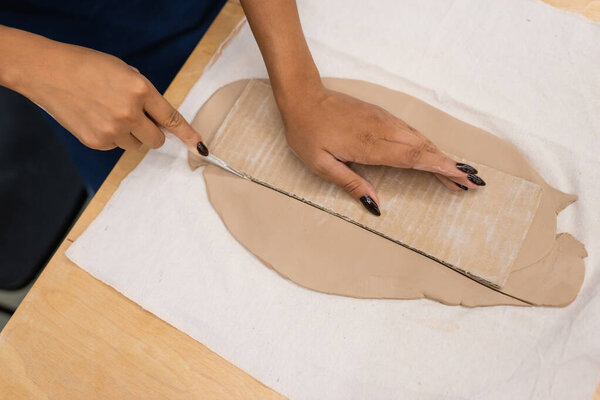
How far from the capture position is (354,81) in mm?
830

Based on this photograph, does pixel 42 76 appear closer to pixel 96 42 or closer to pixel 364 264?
pixel 96 42

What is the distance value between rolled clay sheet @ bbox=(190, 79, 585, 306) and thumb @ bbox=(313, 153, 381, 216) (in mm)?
55

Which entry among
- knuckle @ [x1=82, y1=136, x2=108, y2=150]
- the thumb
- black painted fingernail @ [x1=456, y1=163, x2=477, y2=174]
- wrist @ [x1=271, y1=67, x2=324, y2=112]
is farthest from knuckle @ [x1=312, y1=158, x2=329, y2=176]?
knuckle @ [x1=82, y1=136, x2=108, y2=150]

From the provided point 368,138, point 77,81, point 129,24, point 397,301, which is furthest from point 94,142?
point 397,301

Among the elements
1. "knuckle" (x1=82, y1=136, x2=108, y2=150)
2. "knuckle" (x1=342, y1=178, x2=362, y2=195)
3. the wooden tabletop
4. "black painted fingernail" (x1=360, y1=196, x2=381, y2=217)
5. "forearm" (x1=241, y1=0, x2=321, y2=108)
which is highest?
"forearm" (x1=241, y1=0, x2=321, y2=108)

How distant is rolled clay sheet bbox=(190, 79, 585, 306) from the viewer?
680 mm

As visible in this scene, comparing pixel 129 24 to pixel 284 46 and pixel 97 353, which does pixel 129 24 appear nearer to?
pixel 284 46

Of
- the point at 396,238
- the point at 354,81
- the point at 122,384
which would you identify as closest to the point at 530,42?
the point at 354,81

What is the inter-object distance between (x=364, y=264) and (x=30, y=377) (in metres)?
0.57

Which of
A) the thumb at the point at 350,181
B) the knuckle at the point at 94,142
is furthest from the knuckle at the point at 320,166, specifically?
the knuckle at the point at 94,142

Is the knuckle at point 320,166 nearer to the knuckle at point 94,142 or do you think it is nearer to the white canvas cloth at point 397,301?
the white canvas cloth at point 397,301

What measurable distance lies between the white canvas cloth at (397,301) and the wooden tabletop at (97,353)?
2 cm

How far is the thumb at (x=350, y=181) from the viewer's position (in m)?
0.70

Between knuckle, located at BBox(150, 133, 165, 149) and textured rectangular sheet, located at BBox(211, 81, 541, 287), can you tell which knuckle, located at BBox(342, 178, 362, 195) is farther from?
knuckle, located at BBox(150, 133, 165, 149)
